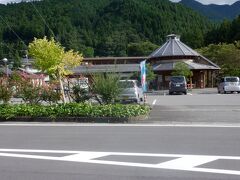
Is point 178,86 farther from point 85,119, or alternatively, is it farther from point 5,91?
point 85,119

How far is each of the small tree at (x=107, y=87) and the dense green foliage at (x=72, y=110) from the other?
1.31 meters

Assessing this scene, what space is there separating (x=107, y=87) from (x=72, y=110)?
7.18 feet

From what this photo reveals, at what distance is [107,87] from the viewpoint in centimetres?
2109

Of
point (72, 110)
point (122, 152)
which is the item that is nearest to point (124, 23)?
point (72, 110)

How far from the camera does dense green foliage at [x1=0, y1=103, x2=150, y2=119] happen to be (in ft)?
63.3

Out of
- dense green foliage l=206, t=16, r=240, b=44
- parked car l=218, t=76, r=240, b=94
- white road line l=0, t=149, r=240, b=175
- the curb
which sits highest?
dense green foliage l=206, t=16, r=240, b=44

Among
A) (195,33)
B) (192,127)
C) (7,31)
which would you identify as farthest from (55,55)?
(195,33)

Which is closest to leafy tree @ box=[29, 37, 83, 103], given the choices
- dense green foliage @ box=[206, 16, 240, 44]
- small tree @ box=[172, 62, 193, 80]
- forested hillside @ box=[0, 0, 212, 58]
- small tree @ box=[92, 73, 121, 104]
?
small tree @ box=[172, 62, 193, 80]

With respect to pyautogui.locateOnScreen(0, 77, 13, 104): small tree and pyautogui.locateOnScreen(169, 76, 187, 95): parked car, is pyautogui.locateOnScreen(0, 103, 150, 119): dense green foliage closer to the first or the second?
pyautogui.locateOnScreen(0, 77, 13, 104): small tree

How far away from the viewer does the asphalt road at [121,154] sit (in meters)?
8.30

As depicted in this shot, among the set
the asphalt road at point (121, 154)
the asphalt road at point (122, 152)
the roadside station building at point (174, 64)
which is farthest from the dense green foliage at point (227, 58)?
the asphalt road at point (121, 154)

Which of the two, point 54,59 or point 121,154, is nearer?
point 121,154

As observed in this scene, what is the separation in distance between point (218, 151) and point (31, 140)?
5429mm

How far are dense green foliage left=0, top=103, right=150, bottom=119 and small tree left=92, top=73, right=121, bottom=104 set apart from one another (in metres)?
1.31
